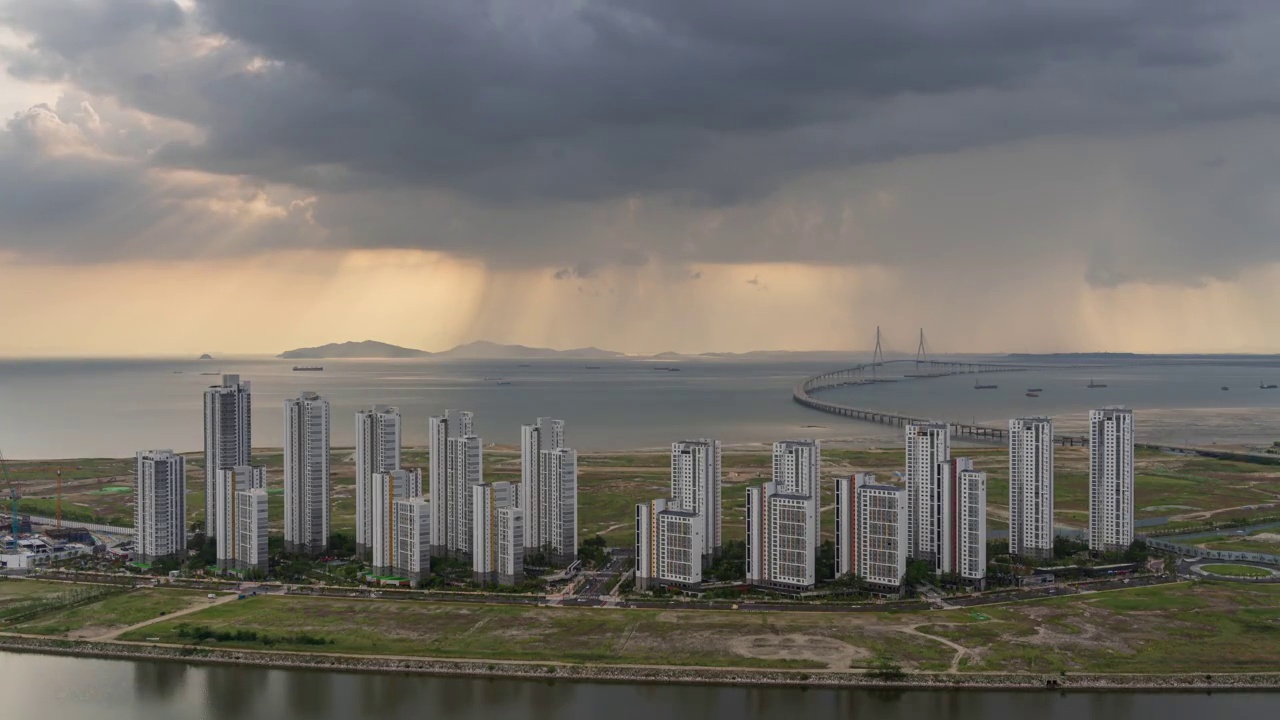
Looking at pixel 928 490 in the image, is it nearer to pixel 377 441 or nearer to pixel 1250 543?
pixel 1250 543

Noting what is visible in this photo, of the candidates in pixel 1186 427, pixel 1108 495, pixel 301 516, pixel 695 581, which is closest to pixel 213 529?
pixel 301 516

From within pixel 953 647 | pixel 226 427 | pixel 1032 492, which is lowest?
pixel 953 647

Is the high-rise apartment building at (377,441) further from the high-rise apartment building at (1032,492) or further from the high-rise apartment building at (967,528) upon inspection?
the high-rise apartment building at (1032,492)

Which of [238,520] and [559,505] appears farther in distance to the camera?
[559,505]

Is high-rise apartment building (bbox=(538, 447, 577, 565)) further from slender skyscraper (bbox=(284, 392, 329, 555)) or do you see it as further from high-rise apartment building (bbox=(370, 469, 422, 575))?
slender skyscraper (bbox=(284, 392, 329, 555))

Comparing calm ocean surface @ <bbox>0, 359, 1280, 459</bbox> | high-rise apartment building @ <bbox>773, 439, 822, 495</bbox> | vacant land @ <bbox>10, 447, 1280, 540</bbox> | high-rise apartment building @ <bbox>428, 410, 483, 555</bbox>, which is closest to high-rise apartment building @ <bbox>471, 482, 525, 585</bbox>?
high-rise apartment building @ <bbox>428, 410, 483, 555</bbox>

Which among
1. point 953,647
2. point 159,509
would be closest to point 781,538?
point 953,647
